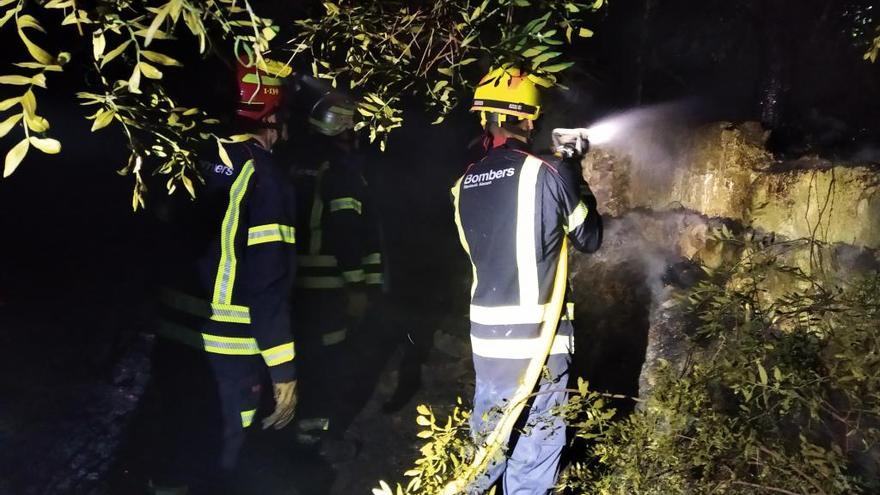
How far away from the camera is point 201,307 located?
9.98ft

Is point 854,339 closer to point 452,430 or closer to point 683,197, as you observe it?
point 452,430

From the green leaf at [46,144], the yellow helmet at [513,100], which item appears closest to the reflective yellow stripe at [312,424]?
the yellow helmet at [513,100]

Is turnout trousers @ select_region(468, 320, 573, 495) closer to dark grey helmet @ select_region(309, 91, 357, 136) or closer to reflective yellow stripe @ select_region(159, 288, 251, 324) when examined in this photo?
reflective yellow stripe @ select_region(159, 288, 251, 324)

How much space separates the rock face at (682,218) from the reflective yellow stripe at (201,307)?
2.78 meters

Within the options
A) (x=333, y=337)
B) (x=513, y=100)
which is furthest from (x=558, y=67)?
(x=333, y=337)

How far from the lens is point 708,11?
5613 mm

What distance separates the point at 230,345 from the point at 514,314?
156cm

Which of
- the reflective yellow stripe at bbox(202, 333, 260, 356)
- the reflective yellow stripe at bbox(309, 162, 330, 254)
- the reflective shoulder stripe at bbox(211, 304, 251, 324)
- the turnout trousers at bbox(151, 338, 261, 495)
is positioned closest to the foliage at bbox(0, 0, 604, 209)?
the reflective shoulder stripe at bbox(211, 304, 251, 324)

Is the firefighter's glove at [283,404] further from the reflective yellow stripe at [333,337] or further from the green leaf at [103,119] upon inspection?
the green leaf at [103,119]

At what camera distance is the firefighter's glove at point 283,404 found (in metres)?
3.28

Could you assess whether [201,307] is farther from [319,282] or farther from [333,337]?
[333,337]

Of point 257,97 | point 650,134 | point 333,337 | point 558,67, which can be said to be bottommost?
point 333,337

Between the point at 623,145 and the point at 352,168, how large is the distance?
10.3 feet

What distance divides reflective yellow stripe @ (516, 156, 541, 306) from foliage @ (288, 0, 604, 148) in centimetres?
79
